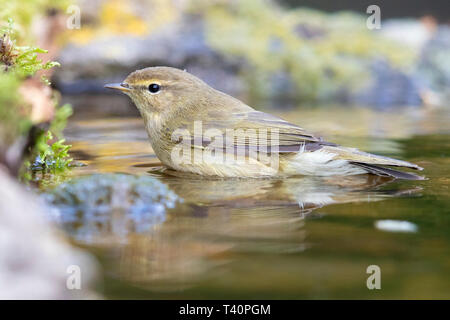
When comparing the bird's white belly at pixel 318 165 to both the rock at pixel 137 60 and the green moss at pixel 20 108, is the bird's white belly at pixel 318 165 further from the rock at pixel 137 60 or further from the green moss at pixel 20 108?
the rock at pixel 137 60

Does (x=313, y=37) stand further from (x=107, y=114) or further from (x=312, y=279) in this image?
(x=312, y=279)

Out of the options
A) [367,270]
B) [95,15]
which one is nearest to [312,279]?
[367,270]

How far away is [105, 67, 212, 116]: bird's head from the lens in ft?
17.1

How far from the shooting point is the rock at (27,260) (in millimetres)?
2012

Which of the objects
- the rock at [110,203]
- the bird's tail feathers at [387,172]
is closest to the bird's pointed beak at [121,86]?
the rock at [110,203]

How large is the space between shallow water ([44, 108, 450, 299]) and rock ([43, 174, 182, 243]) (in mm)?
71

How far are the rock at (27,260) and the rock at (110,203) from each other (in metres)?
0.85

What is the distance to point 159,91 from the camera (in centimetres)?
527

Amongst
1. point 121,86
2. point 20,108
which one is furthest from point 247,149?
point 20,108

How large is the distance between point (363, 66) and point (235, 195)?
897 cm

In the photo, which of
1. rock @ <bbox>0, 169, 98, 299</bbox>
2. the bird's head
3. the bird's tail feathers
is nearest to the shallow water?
the bird's tail feathers

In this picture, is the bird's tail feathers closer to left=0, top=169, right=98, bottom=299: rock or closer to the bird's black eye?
the bird's black eye
